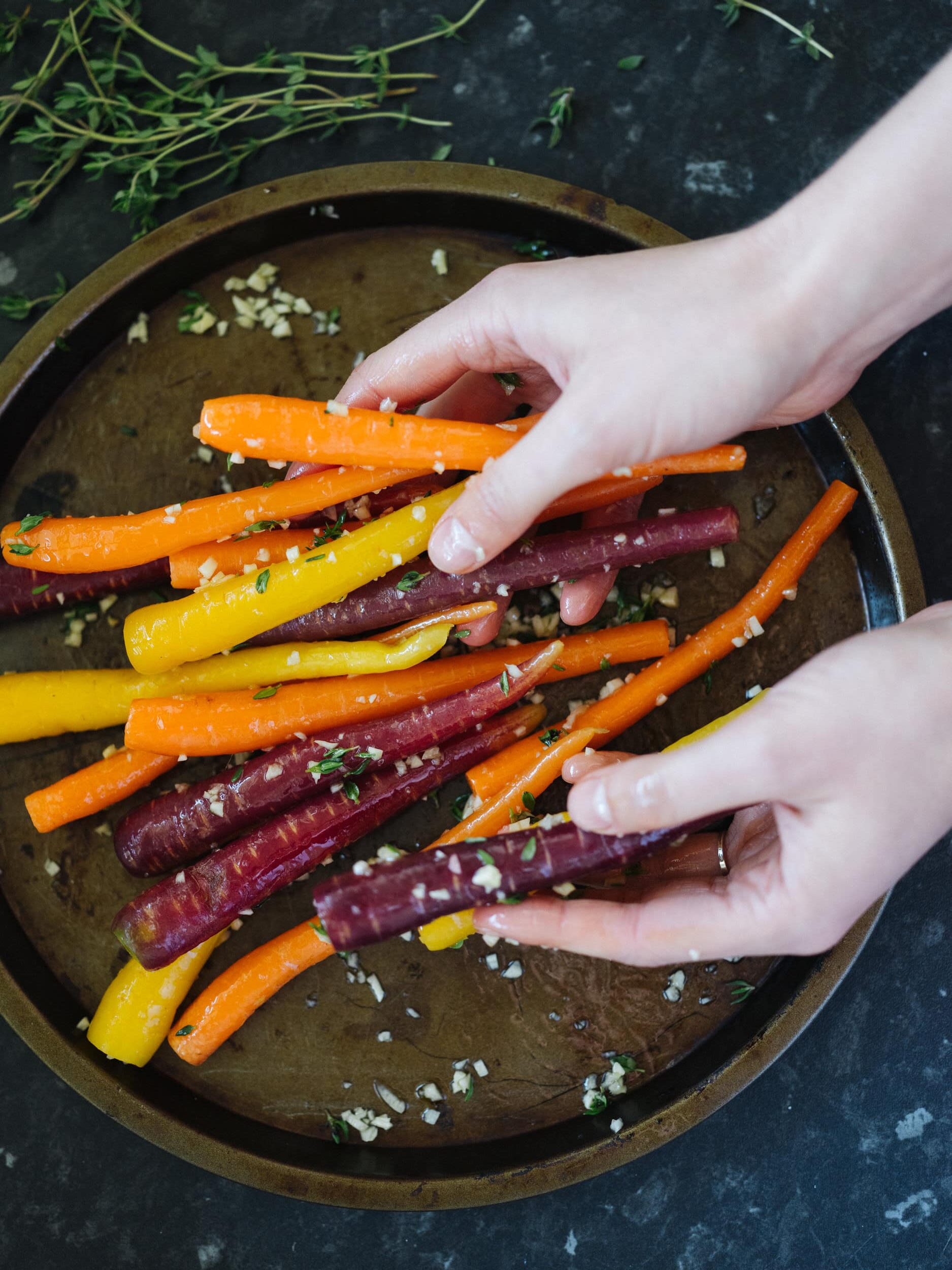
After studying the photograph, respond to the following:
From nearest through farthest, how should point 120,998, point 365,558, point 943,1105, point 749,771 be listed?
1. point 749,771
2. point 365,558
3. point 120,998
4. point 943,1105

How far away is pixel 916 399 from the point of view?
3094 millimetres

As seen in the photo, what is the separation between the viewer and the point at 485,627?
2.76m

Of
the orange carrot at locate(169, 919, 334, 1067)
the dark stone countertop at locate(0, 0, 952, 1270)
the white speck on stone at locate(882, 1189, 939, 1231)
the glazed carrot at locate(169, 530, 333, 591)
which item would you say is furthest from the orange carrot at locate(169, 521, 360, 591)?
the white speck on stone at locate(882, 1189, 939, 1231)

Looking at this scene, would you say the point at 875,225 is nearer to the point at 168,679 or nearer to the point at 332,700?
the point at 332,700

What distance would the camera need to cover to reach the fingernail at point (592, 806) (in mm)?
2201

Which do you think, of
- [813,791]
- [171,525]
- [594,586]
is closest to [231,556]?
[171,525]

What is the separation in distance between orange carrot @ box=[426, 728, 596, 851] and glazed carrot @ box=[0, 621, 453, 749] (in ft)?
1.51

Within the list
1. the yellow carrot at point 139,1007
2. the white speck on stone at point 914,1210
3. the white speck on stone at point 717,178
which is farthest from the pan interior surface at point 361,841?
the white speck on stone at point 914,1210

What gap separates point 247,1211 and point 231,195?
10.8ft

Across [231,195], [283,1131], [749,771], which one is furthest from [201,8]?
[283,1131]

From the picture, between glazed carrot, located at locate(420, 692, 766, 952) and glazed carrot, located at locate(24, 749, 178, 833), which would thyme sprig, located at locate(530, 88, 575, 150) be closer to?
glazed carrot, located at locate(420, 692, 766, 952)

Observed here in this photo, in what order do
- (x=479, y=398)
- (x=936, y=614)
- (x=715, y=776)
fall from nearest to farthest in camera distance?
(x=715, y=776) < (x=936, y=614) < (x=479, y=398)

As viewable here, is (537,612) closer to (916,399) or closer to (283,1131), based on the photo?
(916,399)

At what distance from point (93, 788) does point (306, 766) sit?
0.70 meters
